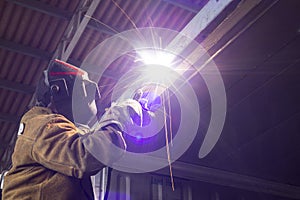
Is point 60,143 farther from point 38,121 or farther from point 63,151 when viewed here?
point 38,121

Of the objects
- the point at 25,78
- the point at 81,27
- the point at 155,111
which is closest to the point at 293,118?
the point at 155,111

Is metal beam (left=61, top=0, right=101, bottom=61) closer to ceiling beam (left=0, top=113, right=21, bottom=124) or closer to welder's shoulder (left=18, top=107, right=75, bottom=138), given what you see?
ceiling beam (left=0, top=113, right=21, bottom=124)

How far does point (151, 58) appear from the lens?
1.74 meters

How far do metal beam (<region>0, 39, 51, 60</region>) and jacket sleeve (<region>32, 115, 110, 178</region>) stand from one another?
4072mm

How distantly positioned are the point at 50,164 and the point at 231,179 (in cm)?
133

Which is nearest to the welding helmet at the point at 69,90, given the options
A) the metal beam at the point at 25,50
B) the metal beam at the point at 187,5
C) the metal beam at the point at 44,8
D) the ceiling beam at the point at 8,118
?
the metal beam at the point at 187,5

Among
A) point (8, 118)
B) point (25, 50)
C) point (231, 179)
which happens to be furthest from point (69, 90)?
point (8, 118)

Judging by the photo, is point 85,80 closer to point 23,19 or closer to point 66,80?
point 66,80

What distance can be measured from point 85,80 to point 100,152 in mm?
485

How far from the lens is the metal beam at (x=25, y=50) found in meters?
5.22

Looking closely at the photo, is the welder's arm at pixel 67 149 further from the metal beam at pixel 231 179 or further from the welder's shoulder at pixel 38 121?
the metal beam at pixel 231 179

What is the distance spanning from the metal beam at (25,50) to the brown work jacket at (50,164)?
12.9 feet

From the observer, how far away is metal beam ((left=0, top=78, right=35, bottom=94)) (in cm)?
596

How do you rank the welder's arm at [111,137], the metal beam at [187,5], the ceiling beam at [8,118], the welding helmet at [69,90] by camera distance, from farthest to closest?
the ceiling beam at [8,118]
the metal beam at [187,5]
the welding helmet at [69,90]
the welder's arm at [111,137]
